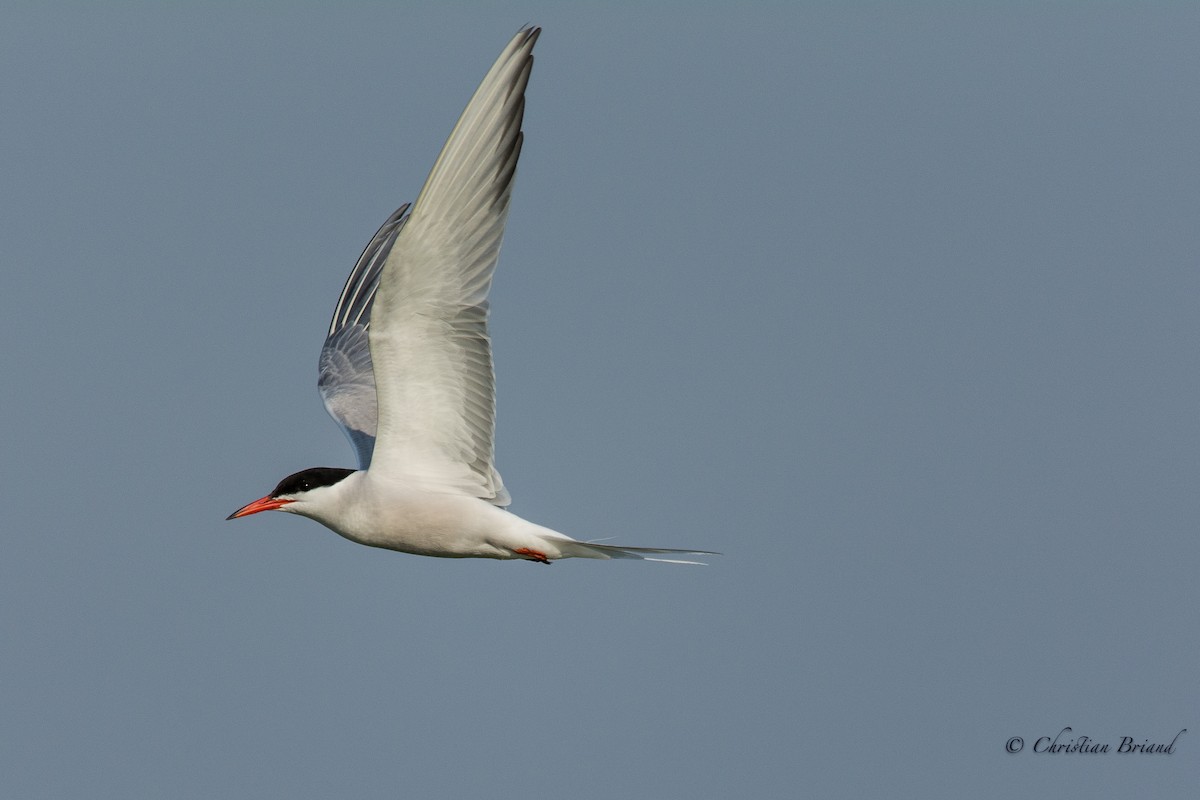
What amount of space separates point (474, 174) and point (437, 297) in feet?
2.99

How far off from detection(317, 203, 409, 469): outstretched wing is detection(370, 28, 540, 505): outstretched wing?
3.67ft

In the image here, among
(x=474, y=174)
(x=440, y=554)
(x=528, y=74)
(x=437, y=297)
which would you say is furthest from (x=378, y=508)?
(x=528, y=74)

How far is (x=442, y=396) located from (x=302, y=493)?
4.05ft

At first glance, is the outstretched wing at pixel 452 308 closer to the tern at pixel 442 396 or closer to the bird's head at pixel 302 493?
the tern at pixel 442 396

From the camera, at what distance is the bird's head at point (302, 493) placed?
10719 millimetres

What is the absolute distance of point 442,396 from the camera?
10.5 m

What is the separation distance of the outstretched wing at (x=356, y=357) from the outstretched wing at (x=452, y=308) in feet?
3.67

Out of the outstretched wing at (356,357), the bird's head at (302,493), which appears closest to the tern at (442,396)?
the bird's head at (302,493)

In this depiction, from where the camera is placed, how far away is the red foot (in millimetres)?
10625

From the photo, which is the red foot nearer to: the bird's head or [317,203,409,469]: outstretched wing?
the bird's head

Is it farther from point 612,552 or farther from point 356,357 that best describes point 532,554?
point 356,357

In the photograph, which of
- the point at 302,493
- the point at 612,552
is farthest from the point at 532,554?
the point at 302,493

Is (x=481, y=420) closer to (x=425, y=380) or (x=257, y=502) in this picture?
(x=425, y=380)

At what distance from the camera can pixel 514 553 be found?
423 inches
